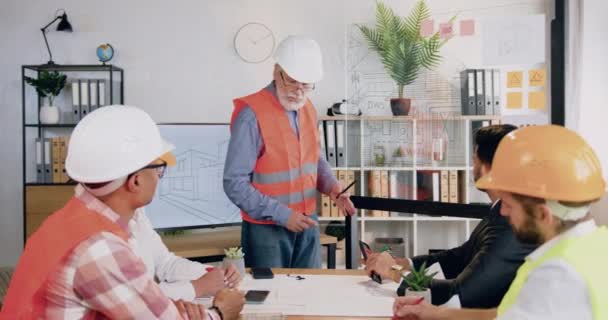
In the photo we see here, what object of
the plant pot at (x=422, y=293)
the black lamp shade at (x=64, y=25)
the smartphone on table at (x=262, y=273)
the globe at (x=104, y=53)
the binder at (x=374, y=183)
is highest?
the black lamp shade at (x=64, y=25)

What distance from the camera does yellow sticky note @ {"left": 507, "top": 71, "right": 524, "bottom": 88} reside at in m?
3.92

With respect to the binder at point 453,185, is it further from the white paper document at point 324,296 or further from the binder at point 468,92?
the white paper document at point 324,296

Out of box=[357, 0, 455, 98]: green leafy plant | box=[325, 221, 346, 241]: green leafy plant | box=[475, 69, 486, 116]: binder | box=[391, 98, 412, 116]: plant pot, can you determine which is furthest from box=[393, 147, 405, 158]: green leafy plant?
box=[325, 221, 346, 241]: green leafy plant

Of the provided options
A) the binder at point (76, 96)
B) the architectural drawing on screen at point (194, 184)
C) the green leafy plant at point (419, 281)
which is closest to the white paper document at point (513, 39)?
the architectural drawing on screen at point (194, 184)

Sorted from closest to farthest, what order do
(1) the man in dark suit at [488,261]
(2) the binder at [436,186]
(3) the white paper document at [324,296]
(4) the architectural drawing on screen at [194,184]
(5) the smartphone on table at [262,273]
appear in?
(1) the man in dark suit at [488,261], (3) the white paper document at [324,296], (5) the smartphone on table at [262,273], (2) the binder at [436,186], (4) the architectural drawing on screen at [194,184]

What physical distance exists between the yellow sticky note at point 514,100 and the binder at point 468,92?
22 cm

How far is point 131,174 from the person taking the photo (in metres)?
1.56

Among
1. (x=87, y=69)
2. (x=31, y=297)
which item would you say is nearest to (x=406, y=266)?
(x=31, y=297)

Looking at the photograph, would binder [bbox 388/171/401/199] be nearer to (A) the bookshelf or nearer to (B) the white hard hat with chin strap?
(A) the bookshelf

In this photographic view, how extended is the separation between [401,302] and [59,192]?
383 cm

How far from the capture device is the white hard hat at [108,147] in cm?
151

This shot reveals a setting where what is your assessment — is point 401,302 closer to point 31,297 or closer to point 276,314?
point 276,314

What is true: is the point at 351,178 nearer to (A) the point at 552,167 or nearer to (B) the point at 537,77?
(B) the point at 537,77

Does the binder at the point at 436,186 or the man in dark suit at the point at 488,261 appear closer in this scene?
the man in dark suit at the point at 488,261
